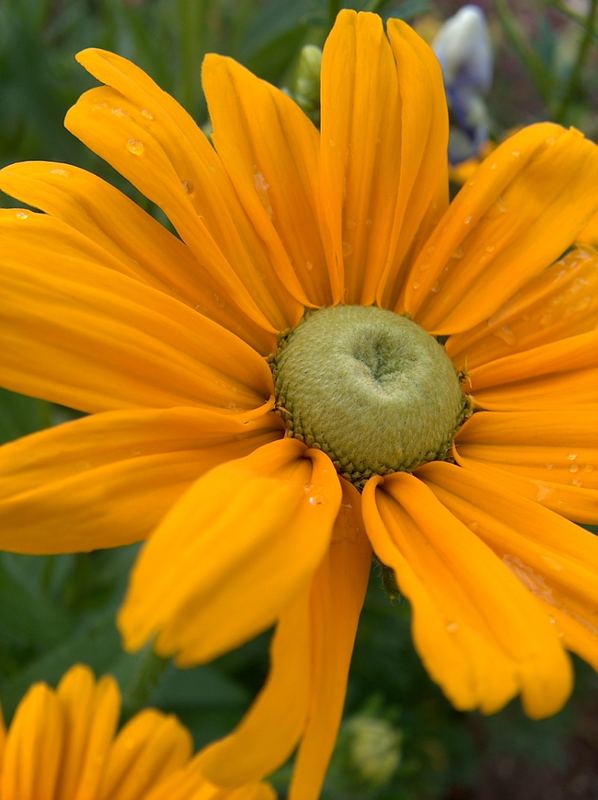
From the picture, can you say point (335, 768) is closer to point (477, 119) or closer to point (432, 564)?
point (432, 564)

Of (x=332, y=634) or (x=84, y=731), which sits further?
(x=84, y=731)

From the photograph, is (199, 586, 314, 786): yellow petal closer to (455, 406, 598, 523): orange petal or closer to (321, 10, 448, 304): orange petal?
(455, 406, 598, 523): orange petal

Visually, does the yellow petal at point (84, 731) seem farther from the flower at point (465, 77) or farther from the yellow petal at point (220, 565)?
the flower at point (465, 77)

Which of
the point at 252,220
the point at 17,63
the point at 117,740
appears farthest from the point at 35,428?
the point at 17,63

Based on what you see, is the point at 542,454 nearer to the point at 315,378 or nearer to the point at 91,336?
the point at 315,378

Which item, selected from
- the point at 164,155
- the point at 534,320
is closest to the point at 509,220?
the point at 534,320

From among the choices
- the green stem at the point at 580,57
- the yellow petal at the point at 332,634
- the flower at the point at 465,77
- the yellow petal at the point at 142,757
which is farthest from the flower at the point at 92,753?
the green stem at the point at 580,57

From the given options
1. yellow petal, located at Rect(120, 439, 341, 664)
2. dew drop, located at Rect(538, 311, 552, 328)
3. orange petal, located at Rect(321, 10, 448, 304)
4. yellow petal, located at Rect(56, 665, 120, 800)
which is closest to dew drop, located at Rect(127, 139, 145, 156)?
orange petal, located at Rect(321, 10, 448, 304)
